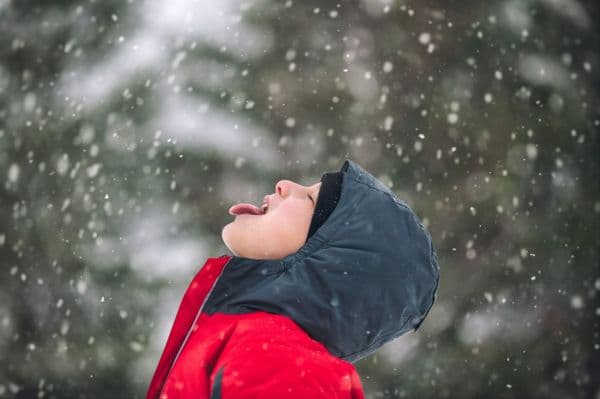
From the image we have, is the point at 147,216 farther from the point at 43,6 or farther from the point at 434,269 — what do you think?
the point at 434,269

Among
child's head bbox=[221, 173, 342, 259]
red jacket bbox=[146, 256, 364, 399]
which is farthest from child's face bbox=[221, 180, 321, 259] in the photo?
red jacket bbox=[146, 256, 364, 399]

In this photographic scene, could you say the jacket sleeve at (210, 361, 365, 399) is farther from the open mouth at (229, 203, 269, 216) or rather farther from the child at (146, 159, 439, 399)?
the open mouth at (229, 203, 269, 216)

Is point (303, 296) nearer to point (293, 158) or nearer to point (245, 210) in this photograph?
point (245, 210)

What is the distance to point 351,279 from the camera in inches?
55.6

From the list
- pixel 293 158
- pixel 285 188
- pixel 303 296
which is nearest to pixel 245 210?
pixel 285 188

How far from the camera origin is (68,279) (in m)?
4.21

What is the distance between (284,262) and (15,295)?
3.12 metres

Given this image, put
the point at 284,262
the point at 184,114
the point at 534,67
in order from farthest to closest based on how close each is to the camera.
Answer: the point at 534,67
the point at 184,114
the point at 284,262

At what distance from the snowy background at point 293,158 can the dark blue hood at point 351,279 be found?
2.78m

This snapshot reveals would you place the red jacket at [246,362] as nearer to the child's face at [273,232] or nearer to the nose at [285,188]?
the child's face at [273,232]

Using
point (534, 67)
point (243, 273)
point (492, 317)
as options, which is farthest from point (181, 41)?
point (243, 273)

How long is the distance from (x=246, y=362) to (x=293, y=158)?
3.23m

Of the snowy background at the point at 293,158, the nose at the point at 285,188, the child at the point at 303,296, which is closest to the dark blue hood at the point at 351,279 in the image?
the child at the point at 303,296

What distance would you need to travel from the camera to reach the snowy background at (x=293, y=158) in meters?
4.20
